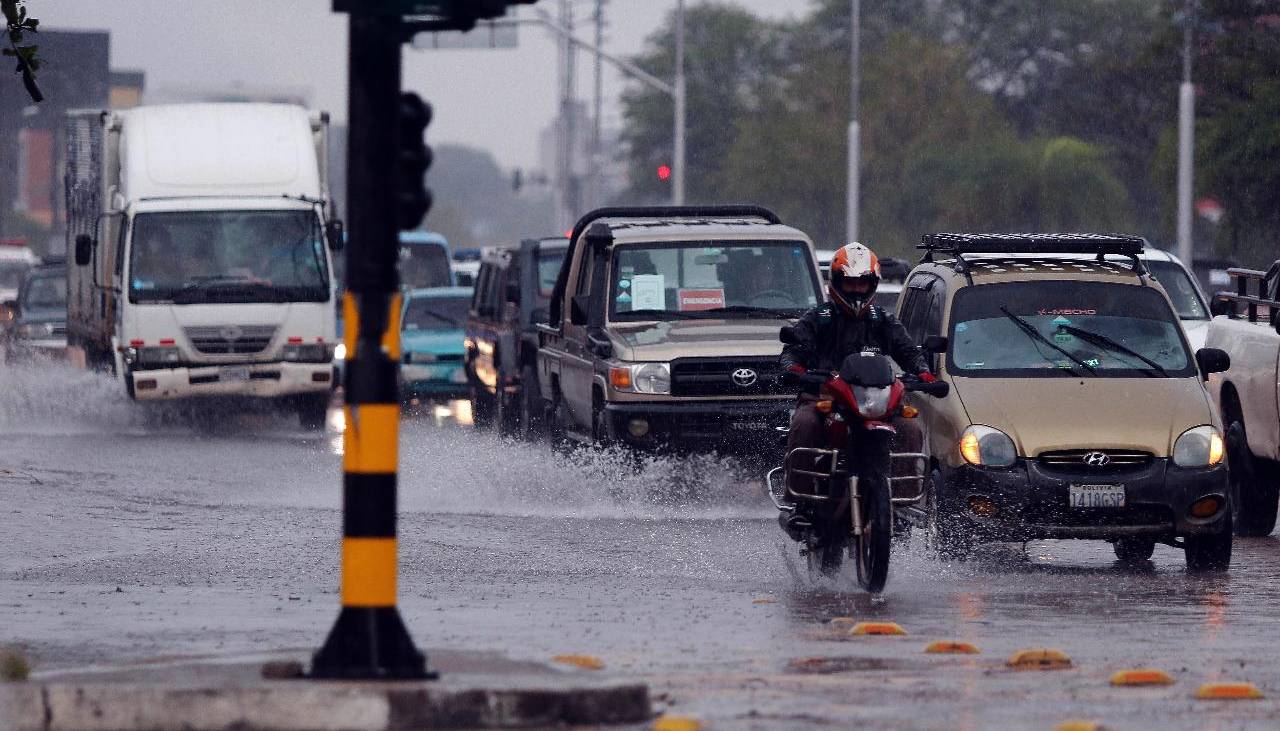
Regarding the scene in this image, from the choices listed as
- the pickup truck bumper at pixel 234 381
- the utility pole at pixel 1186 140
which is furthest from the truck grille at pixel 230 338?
the utility pole at pixel 1186 140

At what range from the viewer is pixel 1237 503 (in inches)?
639

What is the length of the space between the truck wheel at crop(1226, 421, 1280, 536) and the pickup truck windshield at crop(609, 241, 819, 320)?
3729 millimetres

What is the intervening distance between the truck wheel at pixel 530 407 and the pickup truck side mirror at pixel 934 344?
8678mm

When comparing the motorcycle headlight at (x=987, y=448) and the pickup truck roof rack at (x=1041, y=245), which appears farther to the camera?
the pickup truck roof rack at (x=1041, y=245)

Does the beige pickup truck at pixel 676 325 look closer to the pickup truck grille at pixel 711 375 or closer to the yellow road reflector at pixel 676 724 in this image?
the pickup truck grille at pixel 711 375

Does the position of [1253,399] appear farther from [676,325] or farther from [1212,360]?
[676,325]

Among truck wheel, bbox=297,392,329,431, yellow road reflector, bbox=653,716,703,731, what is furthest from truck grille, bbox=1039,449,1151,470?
truck wheel, bbox=297,392,329,431

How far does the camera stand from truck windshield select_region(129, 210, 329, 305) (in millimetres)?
25859

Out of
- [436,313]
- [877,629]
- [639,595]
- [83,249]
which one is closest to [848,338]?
[639,595]

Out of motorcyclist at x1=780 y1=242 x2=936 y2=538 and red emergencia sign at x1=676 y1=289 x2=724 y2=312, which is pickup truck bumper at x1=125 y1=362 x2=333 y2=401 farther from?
motorcyclist at x1=780 y1=242 x2=936 y2=538

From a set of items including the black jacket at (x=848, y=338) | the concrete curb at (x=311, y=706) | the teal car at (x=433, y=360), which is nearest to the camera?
the concrete curb at (x=311, y=706)

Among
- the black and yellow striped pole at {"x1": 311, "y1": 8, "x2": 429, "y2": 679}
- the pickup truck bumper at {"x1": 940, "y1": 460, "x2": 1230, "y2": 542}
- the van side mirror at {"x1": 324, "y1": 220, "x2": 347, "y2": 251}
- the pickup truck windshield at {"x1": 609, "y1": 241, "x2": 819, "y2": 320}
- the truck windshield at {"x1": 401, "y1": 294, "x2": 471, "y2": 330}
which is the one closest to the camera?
the black and yellow striped pole at {"x1": 311, "y1": 8, "x2": 429, "y2": 679}

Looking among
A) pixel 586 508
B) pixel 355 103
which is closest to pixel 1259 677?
pixel 355 103

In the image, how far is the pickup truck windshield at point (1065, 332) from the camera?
14.1 metres
